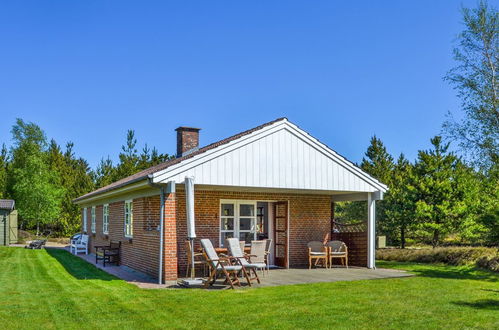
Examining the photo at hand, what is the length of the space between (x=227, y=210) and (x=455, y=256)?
8513 millimetres

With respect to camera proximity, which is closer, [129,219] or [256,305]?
[256,305]

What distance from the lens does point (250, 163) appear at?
42.8 feet

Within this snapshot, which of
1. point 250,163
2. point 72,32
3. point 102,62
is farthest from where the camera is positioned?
point 102,62

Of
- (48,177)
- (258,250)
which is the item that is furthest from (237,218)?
(48,177)

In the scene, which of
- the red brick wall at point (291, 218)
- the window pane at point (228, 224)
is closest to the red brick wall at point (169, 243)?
the red brick wall at point (291, 218)

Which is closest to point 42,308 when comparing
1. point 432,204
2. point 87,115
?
point 432,204

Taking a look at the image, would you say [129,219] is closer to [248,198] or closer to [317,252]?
[248,198]

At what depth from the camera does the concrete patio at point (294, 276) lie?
38.0 ft

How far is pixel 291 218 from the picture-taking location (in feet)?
52.3

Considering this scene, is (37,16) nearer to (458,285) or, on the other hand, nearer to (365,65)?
(365,65)

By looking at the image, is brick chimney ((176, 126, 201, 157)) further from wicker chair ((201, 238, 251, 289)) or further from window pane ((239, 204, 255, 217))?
wicker chair ((201, 238, 251, 289))

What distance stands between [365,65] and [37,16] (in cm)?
1186

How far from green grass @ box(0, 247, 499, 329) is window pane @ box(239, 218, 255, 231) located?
173 inches

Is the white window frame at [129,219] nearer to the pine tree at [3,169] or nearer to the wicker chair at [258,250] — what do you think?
the wicker chair at [258,250]
